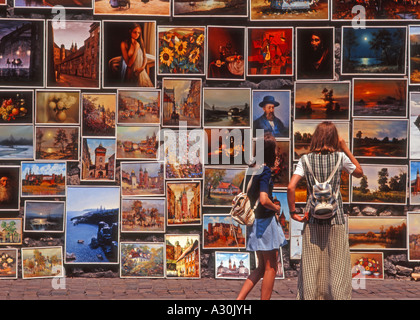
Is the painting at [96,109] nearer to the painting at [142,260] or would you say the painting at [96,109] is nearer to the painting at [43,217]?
the painting at [43,217]

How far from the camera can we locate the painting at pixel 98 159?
25.4ft

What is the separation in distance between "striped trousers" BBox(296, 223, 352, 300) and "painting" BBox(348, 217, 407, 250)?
2.25 m

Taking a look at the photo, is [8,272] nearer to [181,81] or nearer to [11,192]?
[11,192]

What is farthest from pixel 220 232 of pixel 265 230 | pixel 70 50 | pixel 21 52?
pixel 21 52

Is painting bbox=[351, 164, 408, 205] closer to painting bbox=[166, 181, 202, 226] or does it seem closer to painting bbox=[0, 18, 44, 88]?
painting bbox=[166, 181, 202, 226]

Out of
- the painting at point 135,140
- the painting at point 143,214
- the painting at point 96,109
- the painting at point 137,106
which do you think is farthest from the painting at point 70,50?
the painting at point 143,214

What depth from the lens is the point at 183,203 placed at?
7797 mm

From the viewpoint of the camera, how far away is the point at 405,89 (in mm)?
7754

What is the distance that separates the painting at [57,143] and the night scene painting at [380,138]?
3300 mm

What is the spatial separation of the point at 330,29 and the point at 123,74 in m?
2.48

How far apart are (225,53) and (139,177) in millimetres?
1770

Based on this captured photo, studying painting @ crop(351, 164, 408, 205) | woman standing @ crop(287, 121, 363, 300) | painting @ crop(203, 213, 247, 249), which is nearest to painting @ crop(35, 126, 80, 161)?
painting @ crop(203, 213, 247, 249)

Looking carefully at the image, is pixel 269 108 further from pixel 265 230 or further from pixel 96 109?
pixel 265 230

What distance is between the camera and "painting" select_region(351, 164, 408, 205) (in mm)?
7781
